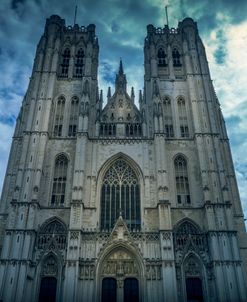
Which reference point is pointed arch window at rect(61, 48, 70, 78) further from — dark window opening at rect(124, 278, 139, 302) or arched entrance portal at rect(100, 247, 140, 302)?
dark window opening at rect(124, 278, 139, 302)

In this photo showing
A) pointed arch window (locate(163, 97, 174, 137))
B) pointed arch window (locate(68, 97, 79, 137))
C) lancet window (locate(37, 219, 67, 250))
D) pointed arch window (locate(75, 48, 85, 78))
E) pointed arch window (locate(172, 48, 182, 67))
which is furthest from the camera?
pointed arch window (locate(172, 48, 182, 67))

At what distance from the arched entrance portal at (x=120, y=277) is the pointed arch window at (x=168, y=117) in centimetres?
1362

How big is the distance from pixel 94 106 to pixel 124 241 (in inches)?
627

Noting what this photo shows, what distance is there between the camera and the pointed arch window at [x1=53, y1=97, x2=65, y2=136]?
3497cm

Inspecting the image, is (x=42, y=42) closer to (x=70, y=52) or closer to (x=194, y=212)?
(x=70, y=52)

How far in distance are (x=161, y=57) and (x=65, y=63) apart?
12137mm

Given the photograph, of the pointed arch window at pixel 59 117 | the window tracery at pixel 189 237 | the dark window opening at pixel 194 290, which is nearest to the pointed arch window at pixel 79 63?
the pointed arch window at pixel 59 117

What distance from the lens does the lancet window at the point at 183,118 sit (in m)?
35.1

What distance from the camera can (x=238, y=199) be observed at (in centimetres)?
3175

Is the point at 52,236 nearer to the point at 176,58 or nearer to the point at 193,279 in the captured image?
the point at 193,279

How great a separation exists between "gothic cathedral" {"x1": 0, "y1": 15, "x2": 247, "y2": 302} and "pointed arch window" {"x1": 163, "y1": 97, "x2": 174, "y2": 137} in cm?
11

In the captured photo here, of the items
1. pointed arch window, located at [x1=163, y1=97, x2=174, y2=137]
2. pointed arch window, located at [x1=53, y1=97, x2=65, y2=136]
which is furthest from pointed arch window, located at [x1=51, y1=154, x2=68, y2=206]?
pointed arch window, located at [x1=163, y1=97, x2=174, y2=137]

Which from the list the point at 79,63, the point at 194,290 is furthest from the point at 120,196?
the point at 79,63

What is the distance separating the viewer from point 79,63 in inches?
1597
